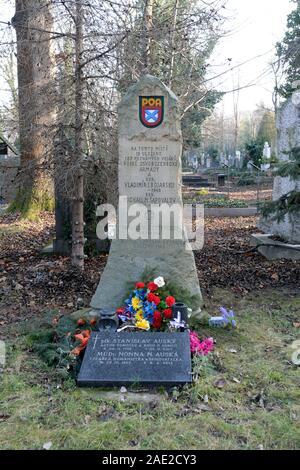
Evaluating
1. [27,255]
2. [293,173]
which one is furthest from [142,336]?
[27,255]

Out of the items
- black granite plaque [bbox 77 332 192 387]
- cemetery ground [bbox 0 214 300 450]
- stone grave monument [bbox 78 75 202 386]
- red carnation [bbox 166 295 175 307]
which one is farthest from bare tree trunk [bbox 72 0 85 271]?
black granite plaque [bbox 77 332 192 387]

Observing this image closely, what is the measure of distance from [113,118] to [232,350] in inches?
154

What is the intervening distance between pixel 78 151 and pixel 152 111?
1806 mm

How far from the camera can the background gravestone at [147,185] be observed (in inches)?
214

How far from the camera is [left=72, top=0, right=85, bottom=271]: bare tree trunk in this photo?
6609 mm

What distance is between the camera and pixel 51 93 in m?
6.67

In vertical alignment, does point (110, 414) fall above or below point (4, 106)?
below

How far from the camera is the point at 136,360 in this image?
4.14m

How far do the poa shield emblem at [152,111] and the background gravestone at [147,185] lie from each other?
27mm

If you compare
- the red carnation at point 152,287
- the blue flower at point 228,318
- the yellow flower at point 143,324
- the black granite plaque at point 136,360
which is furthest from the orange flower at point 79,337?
the blue flower at point 228,318

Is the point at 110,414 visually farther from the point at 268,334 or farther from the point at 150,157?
the point at 150,157

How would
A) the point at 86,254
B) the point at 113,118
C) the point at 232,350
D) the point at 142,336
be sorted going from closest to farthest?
the point at 142,336 < the point at 232,350 < the point at 113,118 < the point at 86,254

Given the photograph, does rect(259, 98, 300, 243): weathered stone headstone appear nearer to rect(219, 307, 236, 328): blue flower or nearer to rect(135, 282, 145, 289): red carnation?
rect(219, 307, 236, 328): blue flower
